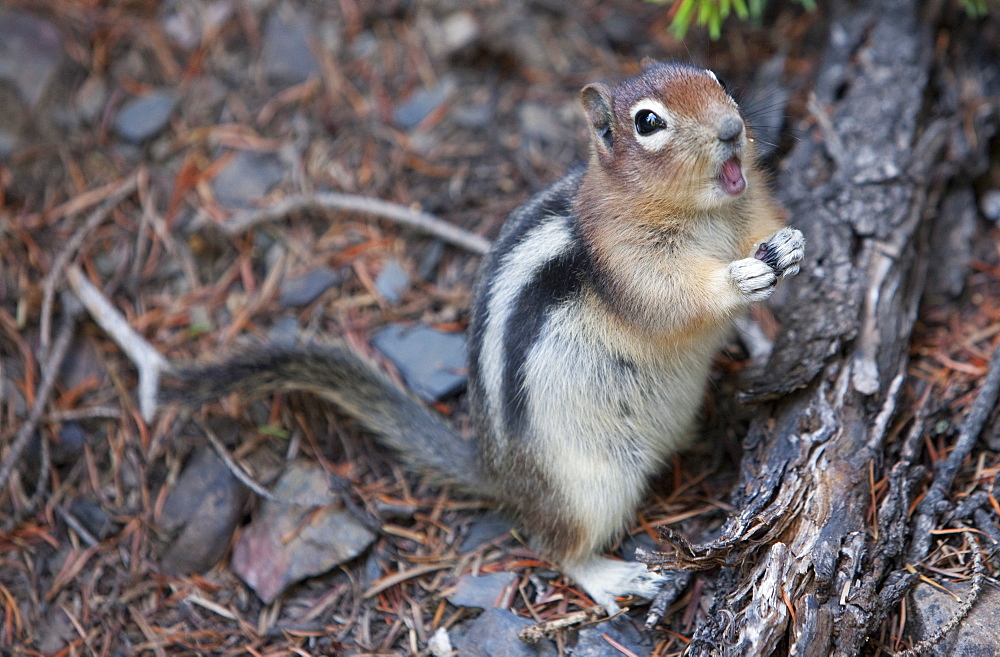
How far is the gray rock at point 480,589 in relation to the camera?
115 inches

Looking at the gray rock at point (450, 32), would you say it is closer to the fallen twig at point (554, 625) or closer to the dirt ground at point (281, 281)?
the dirt ground at point (281, 281)

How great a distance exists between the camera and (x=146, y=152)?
414 cm

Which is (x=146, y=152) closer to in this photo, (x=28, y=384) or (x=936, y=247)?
(x=28, y=384)

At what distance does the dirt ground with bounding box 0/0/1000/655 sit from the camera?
3.04m

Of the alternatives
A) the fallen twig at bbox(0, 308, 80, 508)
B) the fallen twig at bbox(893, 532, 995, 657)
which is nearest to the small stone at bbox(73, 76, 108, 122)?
the fallen twig at bbox(0, 308, 80, 508)

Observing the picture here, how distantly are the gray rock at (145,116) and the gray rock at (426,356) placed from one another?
1682 mm

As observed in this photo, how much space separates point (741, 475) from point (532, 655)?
0.96 m

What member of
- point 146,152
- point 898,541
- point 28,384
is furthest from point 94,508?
point 898,541

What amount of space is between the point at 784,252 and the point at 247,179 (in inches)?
105

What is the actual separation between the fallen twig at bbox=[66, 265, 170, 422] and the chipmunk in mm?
409

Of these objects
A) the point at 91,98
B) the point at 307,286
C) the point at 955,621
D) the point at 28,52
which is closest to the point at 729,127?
the point at 955,621

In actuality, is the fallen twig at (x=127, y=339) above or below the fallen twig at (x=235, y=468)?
above

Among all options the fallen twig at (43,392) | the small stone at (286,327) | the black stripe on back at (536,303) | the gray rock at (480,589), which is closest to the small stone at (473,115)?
the small stone at (286,327)

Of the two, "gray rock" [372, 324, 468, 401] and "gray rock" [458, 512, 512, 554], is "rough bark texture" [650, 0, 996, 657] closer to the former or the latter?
"gray rock" [458, 512, 512, 554]
